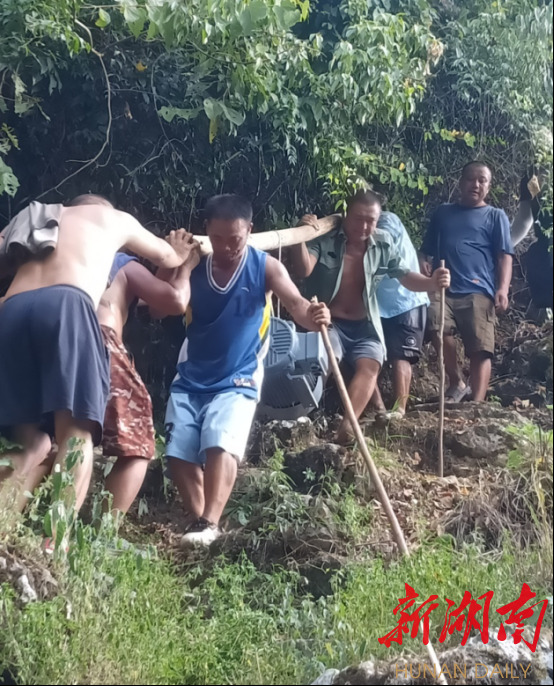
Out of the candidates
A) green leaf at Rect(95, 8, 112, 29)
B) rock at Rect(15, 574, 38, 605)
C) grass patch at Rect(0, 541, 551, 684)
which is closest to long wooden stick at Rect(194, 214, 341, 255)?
green leaf at Rect(95, 8, 112, 29)

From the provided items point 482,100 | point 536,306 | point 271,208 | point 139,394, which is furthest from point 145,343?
point 482,100

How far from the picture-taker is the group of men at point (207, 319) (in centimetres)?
348

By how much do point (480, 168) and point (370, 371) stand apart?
988 millimetres

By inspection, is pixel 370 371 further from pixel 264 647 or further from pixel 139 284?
pixel 264 647

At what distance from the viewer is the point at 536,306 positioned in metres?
3.30

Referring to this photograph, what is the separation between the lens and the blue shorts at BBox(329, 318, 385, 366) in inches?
156

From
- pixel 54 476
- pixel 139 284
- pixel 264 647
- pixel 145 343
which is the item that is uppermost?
pixel 139 284

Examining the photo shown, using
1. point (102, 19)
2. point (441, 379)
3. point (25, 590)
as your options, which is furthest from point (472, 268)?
point (25, 590)

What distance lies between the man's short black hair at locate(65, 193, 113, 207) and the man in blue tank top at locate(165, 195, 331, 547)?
0.49 m

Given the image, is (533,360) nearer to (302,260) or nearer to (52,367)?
(302,260)

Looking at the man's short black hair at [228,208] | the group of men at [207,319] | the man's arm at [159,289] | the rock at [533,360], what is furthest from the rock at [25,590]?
the rock at [533,360]

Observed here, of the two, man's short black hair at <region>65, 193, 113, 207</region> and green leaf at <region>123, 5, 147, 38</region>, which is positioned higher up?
green leaf at <region>123, 5, 147, 38</region>

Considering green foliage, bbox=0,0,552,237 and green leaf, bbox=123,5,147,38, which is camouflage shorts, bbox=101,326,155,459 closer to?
green foliage, bbox=0,0,552,237

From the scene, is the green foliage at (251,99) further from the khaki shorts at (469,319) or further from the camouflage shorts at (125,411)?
the camouflage shorts at (125,411)
